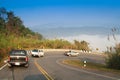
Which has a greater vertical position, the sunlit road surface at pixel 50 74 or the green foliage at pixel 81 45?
the green foliage at pixel 81 45

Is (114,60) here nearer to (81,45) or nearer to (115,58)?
(115,58)

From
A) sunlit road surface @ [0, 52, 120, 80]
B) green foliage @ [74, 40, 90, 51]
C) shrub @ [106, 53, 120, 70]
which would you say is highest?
green foliage @ [74, 40, 90, 51]

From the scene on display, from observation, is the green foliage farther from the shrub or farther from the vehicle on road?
the vehicle on road

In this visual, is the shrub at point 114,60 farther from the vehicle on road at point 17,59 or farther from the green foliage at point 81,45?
the green foliage at point 81,45

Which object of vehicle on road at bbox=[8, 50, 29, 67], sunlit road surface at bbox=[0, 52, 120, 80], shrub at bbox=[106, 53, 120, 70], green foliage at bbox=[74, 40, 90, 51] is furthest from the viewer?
green foliage at bbox=[74, 40, 90, 51]

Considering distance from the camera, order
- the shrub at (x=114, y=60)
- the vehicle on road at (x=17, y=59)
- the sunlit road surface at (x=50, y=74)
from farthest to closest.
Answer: the shrub at (x=114, y=60) < the vehicle on road at (x=17, y=59) < the sunlit road surface at (x=50, y=74)

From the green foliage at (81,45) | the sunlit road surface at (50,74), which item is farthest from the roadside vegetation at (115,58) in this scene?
the green foliage at (81,45)

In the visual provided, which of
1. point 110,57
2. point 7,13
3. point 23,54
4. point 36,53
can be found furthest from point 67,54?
point 7,13

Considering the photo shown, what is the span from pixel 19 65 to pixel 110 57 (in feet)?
45.6

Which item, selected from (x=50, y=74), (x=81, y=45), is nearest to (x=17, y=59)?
(x=50, y=74)

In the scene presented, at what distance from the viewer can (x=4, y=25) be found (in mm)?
119812

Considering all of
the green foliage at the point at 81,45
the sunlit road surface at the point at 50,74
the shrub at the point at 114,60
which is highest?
the green foliage at the point at 81,45

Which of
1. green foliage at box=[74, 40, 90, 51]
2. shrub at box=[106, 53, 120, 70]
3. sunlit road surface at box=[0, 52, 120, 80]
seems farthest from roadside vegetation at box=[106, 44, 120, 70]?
green foliage at box=[74, 40, 90, 51]

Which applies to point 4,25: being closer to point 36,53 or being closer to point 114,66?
point 36,53
